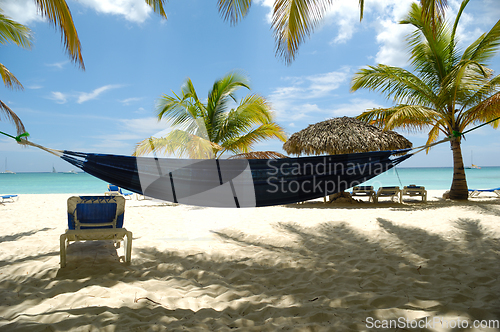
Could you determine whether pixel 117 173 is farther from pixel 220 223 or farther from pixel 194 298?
pixel 220 223

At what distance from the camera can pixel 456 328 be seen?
1.09m

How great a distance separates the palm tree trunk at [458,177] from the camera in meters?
5.62

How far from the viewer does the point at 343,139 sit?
5.31 metres

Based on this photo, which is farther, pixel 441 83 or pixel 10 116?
pixel 441 83

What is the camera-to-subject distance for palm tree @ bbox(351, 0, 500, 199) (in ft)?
16.2

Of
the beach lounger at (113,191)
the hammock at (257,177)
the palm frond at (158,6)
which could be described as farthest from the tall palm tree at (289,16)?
the beach lounger at (113,191)

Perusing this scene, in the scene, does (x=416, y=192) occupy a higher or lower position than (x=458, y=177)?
lower

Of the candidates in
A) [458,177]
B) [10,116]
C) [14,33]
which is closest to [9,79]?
[10,116]

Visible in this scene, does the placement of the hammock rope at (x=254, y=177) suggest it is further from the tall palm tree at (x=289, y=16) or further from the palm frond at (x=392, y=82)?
the palm frond at (x=392, y=82)

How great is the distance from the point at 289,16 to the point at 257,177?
5.94ft

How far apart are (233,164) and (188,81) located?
3.69 m

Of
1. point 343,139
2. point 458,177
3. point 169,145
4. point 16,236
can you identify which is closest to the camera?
point 16,236

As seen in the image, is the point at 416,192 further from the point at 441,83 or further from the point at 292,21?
the point at 292,21

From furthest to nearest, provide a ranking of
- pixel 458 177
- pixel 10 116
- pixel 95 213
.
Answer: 1. pixel 458 177
2. pixel 10 116
3. pixel 95 213
